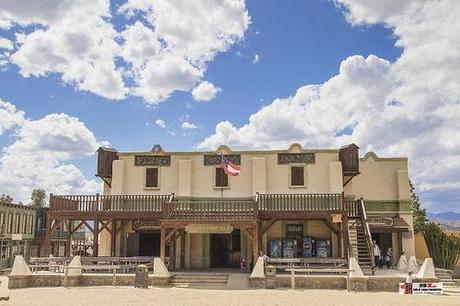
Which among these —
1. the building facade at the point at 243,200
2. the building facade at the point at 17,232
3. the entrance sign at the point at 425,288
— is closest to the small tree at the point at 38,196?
the building facade at the point at 17,232

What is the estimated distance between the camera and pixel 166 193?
94.1 feet

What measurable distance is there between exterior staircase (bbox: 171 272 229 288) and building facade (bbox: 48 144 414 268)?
329 centimetres

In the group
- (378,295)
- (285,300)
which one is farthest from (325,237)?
(285,300)

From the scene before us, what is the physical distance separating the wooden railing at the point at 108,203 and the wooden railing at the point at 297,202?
15.5ft

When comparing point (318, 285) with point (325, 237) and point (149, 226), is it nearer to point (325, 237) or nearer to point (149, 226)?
point (325, 237)

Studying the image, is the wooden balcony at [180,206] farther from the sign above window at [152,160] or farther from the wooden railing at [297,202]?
the sign above window at [152,160]

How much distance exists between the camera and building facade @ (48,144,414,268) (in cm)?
2634

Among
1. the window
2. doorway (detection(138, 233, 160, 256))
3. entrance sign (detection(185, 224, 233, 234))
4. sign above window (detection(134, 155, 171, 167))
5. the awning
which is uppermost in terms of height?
sign above window (detection(134, 155, 171, 167))

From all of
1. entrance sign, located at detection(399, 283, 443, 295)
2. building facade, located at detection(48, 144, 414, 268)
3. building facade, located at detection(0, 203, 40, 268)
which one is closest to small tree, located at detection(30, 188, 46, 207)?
building facade, located at detection(0, 203, 40, 268)

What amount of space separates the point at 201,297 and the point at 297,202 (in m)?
9.41

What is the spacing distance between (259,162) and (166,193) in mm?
5110

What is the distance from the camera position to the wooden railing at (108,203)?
2620 cm

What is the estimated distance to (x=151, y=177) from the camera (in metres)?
29.1

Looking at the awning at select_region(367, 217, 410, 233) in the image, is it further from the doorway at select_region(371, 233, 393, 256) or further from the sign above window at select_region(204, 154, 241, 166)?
the sign above window at select_region(204, 154, 241, 166)
